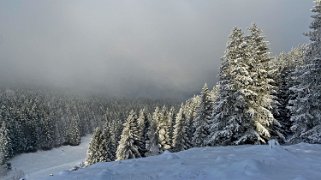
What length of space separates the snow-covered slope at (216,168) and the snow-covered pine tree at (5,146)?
108m

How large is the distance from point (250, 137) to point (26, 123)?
130 meters

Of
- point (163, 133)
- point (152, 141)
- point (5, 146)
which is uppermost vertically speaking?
point (163, 133)

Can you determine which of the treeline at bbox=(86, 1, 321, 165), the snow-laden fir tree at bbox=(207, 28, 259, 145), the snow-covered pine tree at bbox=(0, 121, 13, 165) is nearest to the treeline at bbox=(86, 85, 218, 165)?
the treeline at bbox=(86, 1, 321, 165)

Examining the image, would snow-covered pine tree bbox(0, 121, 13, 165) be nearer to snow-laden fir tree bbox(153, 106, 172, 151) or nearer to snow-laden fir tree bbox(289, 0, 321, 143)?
snow-laden fir tree bbox(153, 106, 172, 151)

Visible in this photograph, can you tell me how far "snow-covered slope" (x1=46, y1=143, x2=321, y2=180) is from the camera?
1223cm

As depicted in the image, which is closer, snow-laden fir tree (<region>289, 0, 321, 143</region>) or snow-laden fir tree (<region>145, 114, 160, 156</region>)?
snow-laden fir tree (<region>289, 0, 321, 143</region>)

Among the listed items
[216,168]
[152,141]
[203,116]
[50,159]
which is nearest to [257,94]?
[216,168]

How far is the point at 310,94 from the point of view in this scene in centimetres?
2802

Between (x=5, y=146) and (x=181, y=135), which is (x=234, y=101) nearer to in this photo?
(x=181, y=135)

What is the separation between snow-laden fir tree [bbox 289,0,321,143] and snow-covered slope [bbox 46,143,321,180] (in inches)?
481

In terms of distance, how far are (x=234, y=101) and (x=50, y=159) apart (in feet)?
388

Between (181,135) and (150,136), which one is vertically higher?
(181,135)

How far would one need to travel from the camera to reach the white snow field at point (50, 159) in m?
121

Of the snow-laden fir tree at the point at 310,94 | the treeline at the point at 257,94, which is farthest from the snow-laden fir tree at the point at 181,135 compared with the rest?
the snow-laden fir tree at the point at 310,94
